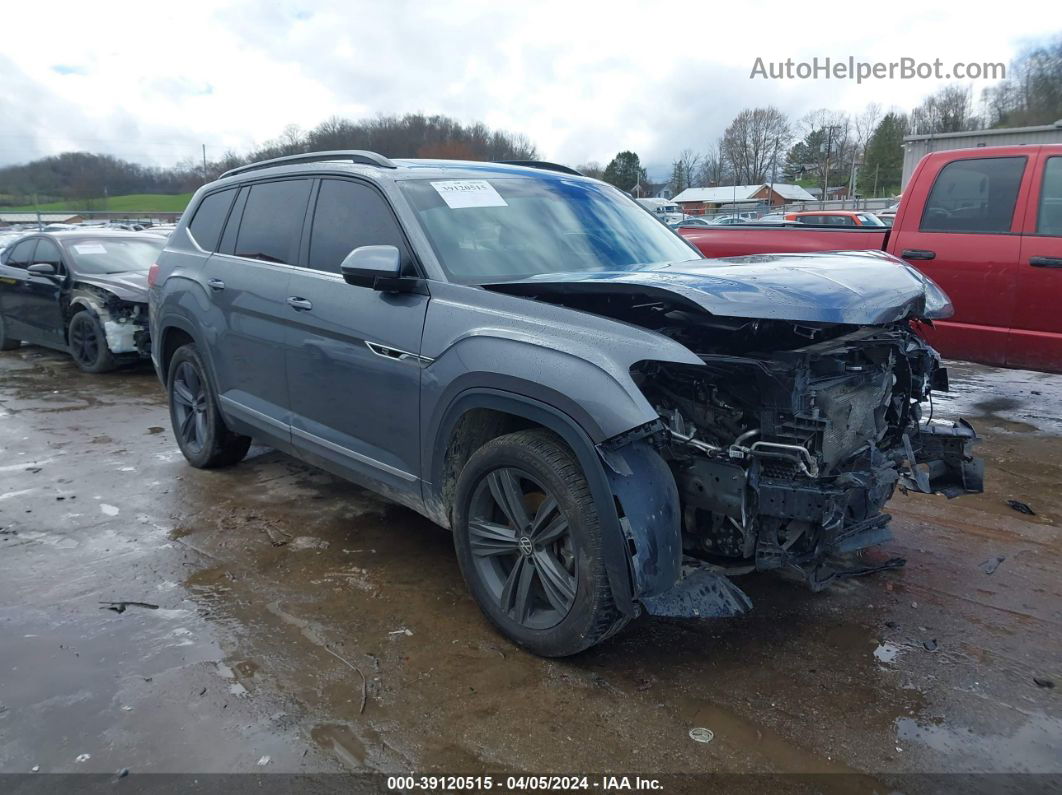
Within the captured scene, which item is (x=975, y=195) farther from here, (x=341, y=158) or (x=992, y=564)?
(x=341, y=158)

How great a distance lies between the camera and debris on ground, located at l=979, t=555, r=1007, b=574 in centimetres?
387

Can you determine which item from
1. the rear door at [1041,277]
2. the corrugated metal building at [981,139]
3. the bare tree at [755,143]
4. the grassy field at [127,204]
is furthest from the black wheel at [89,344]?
the bare tree at [755,143]

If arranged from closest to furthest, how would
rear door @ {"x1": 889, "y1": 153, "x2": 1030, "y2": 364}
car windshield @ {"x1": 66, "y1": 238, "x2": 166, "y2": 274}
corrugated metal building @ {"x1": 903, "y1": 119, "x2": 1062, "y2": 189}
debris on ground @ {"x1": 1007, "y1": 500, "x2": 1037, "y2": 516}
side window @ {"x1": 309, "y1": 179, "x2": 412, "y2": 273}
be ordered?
side window @ {"x1": 309, "y1": 179, "x2": 412, "y2": 273} < debris on ground @ {"x1": 1007, "y1": 500, "x2": 1037, "y2": 516} < rear door @ {"x1": 889, "y1": 153, "x2": 1030, "y2": 364} < car windshield @ {"x1": 66, "y1": 238, "x2": 166, "y2": 274} < corrugated metal building @ {"x1": 903, "y1": 119, "x2": 1062, "y2": 189}

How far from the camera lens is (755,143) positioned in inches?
3634

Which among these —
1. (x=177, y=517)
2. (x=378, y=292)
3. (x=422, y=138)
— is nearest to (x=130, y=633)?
(x=177, y=517)

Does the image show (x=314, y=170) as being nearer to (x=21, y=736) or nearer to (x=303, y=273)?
(x=303, y=273)

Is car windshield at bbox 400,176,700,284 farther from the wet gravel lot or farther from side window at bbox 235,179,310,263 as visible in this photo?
the wet gravel lot

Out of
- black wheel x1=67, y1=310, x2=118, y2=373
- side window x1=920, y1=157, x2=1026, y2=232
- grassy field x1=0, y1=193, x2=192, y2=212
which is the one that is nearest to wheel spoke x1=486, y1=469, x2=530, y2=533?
side window x1=920, y1=157, x2=1026, y2=232

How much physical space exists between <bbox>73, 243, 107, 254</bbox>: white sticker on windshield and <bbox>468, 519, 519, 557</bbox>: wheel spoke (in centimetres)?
840

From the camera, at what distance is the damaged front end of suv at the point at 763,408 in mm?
2736

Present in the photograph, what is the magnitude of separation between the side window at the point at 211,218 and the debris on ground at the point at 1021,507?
506cm

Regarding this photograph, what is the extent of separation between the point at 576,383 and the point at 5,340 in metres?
11.0

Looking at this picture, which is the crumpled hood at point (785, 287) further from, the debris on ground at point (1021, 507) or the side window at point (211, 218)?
the side window at point (211, 218)

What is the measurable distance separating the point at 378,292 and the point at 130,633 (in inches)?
70.4
